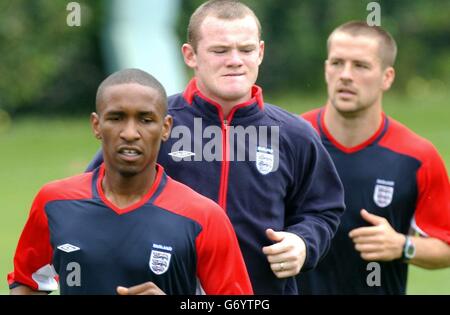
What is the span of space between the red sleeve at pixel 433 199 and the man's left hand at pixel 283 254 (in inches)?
72.4

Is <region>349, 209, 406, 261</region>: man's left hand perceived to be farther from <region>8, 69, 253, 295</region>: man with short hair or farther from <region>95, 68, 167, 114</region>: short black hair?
<region>95, 68, 167, 114</region>: short black hair

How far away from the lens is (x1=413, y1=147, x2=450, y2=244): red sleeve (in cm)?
741

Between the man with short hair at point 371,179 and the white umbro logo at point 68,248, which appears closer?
the white umbro logo at point 68,248

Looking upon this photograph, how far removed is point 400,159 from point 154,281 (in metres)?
2.66

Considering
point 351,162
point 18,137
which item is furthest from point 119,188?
point 18,137

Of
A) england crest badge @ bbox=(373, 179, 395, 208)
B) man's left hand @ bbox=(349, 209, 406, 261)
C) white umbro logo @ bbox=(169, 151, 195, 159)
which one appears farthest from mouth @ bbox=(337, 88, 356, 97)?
white umbro logo @ bbox=(169, 151, 195, 159)

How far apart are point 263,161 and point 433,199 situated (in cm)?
174

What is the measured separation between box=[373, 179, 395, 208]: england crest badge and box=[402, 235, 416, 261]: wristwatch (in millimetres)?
292

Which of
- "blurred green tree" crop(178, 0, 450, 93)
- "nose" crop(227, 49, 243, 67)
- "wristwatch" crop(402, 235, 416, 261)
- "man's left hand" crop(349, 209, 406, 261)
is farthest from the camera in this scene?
"blurred green tree" crop(178, 0, 450, 93)

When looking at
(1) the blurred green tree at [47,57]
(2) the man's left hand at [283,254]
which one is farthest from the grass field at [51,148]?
(2) the man's left hand at [283,254]

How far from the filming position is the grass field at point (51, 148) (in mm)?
15734

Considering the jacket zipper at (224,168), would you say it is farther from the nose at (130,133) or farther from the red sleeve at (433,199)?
the red sleeve at (433,199)
